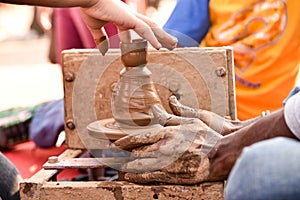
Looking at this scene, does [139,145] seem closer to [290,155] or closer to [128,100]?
[128,100]

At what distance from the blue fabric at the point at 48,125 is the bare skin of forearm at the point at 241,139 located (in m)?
1.50

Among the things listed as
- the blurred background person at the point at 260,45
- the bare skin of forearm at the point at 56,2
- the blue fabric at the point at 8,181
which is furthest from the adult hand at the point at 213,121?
the blurred background person at the point at 260,45

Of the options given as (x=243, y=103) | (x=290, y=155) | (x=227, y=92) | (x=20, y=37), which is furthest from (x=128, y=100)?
(x=20, y=37)

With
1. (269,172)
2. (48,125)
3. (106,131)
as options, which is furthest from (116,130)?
(48,125)

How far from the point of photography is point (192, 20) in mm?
2348

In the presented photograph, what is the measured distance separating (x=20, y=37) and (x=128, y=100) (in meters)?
7.18

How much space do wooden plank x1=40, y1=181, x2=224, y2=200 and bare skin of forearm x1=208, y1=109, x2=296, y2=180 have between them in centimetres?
4

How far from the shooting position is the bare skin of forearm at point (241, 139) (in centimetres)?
115

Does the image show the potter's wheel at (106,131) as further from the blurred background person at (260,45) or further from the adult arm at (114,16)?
the blurred background person at (260,45)

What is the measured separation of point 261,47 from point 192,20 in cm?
30

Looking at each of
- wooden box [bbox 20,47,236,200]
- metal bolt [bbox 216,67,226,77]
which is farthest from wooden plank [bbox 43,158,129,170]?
metal bolt [bbox 216,67,226,77]

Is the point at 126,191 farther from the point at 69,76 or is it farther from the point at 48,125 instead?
the point at 48,125

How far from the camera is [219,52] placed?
1780 mm

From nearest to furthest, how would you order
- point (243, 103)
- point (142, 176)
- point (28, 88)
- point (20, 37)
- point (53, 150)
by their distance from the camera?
point (142, 176) < point (243, 103) < point (53, 150) < point (28, 88) < point (20, 37)
